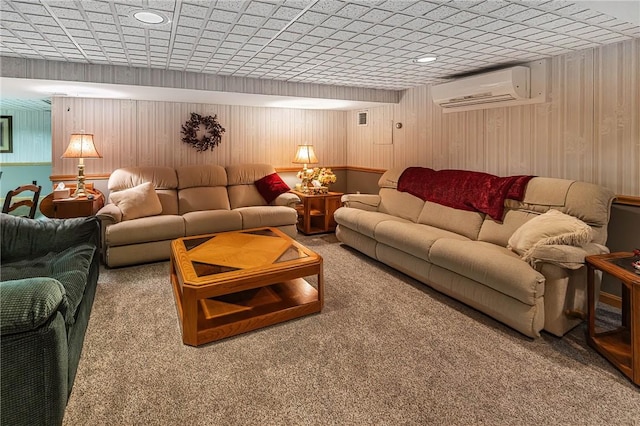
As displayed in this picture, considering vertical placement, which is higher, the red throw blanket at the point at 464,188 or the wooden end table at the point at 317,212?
the red throw blanket at the point at 464,188

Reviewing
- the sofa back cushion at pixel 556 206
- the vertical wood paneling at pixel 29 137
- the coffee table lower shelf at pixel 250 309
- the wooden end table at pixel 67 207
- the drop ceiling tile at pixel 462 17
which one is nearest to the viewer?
the drop ceiling tile at pixel 462 17

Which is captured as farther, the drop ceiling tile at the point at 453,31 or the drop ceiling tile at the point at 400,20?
the drop ceiling tile at the point at 453,31

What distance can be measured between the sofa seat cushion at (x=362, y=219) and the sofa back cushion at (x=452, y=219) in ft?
0.92

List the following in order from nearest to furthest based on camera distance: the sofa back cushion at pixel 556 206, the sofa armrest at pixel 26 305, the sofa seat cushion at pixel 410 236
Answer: the sofa armrest at pixel 26 305, the sofa back cushion at pixel 556 206, the sofa seat cushion at pixel 410 236

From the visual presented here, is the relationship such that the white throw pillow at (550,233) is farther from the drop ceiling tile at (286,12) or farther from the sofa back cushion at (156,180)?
the sofa back cushion at (156,180)

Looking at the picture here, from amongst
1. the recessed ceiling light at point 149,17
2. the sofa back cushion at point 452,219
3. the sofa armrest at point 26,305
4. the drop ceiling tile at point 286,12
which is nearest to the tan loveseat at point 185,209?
the sofa back cushion at point 452,219

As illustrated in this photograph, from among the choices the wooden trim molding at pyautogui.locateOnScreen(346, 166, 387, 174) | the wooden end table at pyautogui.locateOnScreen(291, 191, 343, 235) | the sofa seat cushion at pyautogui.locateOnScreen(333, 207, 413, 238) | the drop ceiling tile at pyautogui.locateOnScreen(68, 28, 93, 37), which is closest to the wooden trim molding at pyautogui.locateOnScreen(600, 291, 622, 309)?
the sofa seat cushion at pyautogui.locateOnScreen(333, 207, 413, 238)

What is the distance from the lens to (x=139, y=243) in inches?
152

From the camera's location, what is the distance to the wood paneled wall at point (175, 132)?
4.53m

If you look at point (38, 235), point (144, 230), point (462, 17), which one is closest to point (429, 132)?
point (462, 17)

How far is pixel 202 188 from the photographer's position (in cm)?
492

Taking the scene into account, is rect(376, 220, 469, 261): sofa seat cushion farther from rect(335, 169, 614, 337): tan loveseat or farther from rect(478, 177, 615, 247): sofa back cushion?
rect(478, 177, 615, 247): sofa back cushion

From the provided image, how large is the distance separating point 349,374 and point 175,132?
4233 millimetres

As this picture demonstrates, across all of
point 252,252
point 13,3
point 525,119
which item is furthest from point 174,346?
point 525,119
